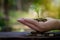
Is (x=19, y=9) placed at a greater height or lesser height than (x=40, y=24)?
greater

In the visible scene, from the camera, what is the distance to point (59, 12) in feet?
4.75

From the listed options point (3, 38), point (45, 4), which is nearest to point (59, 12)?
point (45, 4)

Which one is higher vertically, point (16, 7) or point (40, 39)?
point (16, 7)

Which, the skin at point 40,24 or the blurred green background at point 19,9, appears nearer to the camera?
the skin at point 40,24

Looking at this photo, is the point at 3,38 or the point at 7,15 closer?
the point at 3,38

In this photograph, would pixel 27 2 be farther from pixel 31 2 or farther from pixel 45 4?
pixel 45 4

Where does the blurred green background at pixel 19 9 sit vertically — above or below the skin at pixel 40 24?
above

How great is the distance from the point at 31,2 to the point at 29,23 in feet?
2.08

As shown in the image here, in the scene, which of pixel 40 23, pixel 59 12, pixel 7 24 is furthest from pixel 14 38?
pixel 59 12

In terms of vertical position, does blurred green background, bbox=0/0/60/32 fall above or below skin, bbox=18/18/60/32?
above

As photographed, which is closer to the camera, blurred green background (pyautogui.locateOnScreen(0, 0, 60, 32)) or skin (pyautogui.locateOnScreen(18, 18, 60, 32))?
skin (pyautogui.locateOnScreen(18, 18, 60, 32))

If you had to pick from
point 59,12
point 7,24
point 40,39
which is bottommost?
point 40,39

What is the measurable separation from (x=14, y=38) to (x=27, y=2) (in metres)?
0.69

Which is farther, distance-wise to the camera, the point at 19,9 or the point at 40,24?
the point at 19,9
